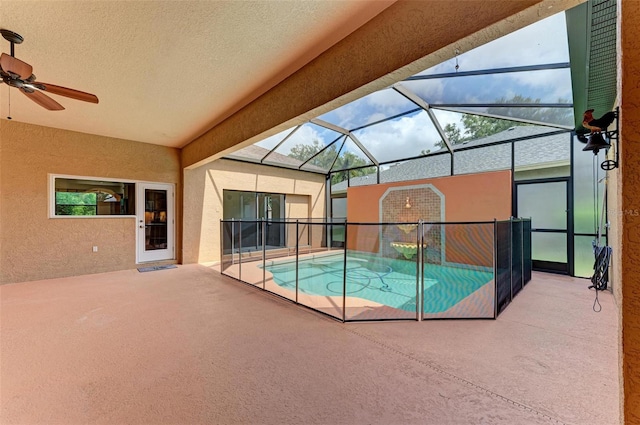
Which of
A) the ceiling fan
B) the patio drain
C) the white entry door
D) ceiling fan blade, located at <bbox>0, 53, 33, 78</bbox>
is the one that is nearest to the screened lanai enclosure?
the patio drain

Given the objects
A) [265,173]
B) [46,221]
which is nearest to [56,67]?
[46,221]

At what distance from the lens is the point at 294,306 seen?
3.65 metres

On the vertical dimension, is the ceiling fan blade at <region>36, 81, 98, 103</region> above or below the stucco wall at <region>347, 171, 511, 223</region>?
above

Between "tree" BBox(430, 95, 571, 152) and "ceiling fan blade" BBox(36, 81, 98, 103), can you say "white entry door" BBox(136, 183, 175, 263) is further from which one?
"tree" BBox(430, 95, 571, 152)

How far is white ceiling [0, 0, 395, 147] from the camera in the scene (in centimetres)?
219

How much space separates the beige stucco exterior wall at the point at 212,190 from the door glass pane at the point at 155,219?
0.54 m

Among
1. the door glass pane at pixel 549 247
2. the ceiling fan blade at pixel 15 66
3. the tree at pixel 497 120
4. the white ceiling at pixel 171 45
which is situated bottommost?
the door glass pane at pixel 549 247

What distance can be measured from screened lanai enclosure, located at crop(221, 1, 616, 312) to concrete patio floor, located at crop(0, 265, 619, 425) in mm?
681

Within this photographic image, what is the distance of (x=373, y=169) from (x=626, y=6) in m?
7.76

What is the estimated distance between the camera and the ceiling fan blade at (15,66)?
226 cm

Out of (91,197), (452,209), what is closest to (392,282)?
(452,209)

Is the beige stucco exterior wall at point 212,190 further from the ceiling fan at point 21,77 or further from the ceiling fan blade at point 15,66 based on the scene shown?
the ceiling fan blade at point 15,66

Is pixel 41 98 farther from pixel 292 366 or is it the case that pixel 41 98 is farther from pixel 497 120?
pixel 497 120

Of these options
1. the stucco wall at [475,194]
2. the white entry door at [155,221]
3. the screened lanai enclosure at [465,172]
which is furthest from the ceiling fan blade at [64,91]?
the stucco wall at [475,194]
